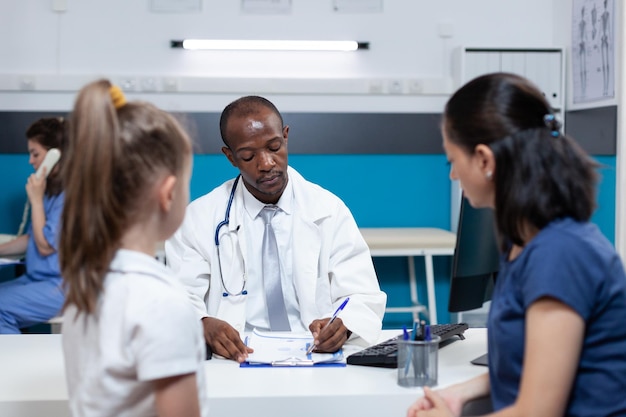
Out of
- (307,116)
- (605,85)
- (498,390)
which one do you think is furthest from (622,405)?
(307,116)

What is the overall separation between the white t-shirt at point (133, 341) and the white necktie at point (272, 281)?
3.38 ft

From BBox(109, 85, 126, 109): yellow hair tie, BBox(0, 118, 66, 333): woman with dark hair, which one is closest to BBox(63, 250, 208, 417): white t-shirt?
BBox(109, 85, 126, 109): yellow hair tie

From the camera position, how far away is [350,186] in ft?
14.6

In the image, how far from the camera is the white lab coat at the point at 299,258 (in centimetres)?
204

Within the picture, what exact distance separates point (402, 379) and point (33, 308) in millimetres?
2313

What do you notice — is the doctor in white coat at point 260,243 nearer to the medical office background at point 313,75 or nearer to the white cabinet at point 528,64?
the medical office background at point 313,75

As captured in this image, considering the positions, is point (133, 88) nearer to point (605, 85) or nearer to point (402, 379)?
point (605, 85)

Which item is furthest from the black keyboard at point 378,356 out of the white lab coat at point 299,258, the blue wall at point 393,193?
the blue wall at point 393,193

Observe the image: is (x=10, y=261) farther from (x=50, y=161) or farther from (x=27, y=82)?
(x=27, y=82)

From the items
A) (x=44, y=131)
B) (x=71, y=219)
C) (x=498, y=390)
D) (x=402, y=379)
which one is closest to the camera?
(x=71, y=219)

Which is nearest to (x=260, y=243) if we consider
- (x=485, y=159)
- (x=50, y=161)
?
(x=485, y=159)

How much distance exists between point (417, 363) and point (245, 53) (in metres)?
3.20

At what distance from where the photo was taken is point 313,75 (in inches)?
174

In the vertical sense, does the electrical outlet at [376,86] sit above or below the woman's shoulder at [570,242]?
above
